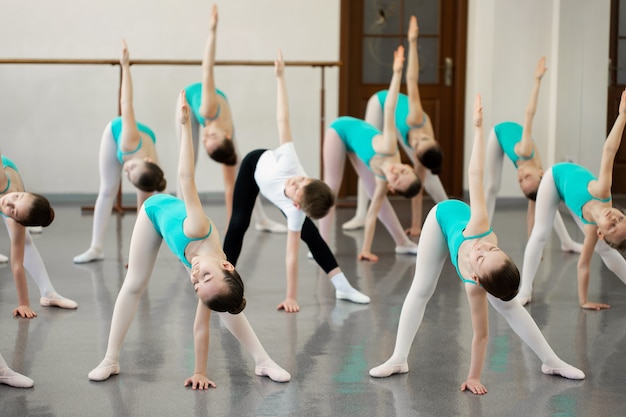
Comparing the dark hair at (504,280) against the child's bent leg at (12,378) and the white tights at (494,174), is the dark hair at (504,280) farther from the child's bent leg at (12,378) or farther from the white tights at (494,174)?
the white tights at (494,174)

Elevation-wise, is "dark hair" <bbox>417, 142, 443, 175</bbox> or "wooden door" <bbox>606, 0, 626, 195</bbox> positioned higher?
"wooden door" <bbox>606, 0, 626, 195</bbox>

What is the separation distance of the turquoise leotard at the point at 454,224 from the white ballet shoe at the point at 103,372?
4.51 feet

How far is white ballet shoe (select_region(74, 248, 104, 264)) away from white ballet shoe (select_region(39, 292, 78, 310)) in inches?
45.5

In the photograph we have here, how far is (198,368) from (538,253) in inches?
82.4

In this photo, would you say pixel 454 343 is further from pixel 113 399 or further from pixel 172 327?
pixel 113 399

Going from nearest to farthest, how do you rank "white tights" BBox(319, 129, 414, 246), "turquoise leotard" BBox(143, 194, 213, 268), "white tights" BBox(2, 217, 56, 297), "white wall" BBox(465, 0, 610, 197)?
1. "turquoise leotard" BBox(143, 194, 213, 268)
2. "white tights" BBox(2, 217, 56, 297)
3. "white tights" BBox(319, 129, 414, 246)
4. "white wall" BBox(465, 0, 610, 197)

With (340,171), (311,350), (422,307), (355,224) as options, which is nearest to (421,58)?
(355,224)

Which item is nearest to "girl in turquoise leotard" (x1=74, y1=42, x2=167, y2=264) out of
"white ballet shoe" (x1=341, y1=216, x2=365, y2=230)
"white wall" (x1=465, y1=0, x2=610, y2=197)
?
"white ballet shoe" (x1=341, y1=216, x2=365, y2=230)

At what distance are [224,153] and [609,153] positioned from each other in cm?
262

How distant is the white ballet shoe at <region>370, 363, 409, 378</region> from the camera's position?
3.83 m

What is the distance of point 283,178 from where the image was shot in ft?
16.0

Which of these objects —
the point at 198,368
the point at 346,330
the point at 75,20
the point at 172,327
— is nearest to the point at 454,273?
the point at 346,330

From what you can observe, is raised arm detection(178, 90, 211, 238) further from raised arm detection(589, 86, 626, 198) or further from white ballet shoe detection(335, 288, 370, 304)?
raised arm detection(589, 86, 626, 198)

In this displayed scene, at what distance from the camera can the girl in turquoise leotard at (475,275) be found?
3.35 meters
